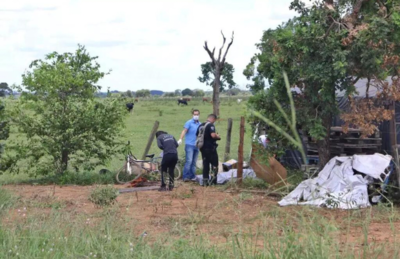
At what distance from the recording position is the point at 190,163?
15.8 metres

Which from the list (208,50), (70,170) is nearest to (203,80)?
(208,50)

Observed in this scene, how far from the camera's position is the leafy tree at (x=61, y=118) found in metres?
15.1

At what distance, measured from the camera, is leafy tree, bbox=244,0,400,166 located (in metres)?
11.7

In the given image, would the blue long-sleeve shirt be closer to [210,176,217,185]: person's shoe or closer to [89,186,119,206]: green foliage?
[210,176,217,185]: person's shoe

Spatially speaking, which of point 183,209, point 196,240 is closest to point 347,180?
point 183,209

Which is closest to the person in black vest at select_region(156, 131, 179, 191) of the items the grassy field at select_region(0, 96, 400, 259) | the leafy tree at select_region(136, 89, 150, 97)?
the grassy field at select_region(0, 96, 400, 259)

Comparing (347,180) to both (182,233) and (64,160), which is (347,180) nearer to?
(182,233)

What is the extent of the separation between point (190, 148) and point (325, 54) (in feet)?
16.1

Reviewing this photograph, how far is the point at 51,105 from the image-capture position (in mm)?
15367

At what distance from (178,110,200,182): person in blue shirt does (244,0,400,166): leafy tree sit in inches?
113

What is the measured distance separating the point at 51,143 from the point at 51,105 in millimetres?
912

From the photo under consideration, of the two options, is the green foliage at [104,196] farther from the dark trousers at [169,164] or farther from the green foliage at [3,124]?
Answer: the green foliage at [3,124]

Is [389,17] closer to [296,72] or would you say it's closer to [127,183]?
[296,72]

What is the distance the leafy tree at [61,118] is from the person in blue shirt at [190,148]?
1.63m
